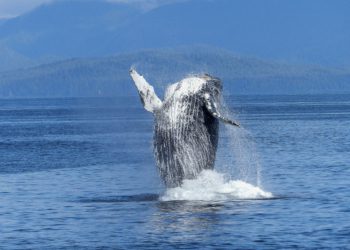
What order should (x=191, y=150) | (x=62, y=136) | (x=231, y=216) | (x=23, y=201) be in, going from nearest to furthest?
(x=231, y=216) < (x=191, y=150) < (x=23, y=201) < (x=62, y=136)

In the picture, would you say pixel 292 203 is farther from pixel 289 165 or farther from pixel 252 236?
pixel 289 165

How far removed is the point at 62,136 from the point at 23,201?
140 ft

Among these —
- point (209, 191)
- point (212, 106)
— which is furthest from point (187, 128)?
point (209, 191)

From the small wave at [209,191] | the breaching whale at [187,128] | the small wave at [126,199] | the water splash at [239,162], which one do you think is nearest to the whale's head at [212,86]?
the breaching whale at [187,128]

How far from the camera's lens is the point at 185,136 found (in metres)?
24.5

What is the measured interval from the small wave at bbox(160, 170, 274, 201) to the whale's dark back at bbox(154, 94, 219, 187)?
260mm

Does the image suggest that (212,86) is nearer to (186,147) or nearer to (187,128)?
(187,128)

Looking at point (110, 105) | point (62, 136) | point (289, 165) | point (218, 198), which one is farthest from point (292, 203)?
point (110, 105)

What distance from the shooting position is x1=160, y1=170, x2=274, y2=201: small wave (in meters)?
24.8

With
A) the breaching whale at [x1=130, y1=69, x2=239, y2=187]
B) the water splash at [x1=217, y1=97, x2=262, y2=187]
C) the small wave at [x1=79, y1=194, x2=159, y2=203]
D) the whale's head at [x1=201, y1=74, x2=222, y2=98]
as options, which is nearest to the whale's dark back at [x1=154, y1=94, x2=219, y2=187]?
the breaching whale at [x1=130, y1=69, x2=239, y2=187]

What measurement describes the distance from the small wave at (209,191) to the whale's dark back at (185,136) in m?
0.26

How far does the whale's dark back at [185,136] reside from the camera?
2436 cm

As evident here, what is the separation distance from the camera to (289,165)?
36875mm

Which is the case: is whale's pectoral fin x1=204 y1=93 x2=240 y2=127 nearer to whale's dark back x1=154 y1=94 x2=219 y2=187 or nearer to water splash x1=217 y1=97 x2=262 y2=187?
whale's dark back x1=154 y1=94 x2=219 y2=187
